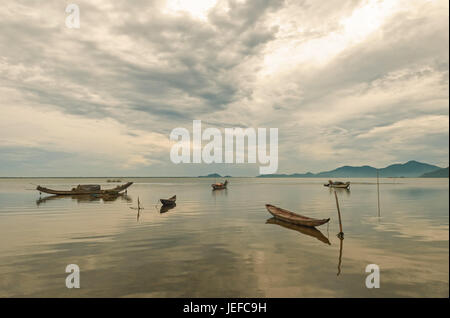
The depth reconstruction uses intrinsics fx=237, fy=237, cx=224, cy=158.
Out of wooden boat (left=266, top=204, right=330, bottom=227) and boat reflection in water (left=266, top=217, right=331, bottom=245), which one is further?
wooden boat (left=266, top=204, right=330, bottom=227)

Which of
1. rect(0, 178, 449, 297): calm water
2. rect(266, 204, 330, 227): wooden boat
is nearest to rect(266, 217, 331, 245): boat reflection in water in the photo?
rect(0, 178, 449, 297): calm water

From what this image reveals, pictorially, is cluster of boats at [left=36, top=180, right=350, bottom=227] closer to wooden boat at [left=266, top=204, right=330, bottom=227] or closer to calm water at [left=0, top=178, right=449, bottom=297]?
wooden boat at [left=266, top=204, right=330, bottom=227]

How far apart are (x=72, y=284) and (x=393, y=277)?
18395 millimetres

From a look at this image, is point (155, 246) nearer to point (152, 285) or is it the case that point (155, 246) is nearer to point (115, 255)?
point (115, 255)

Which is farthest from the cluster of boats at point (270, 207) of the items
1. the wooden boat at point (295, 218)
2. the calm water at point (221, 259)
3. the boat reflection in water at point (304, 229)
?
the calm water at point (221, 259)

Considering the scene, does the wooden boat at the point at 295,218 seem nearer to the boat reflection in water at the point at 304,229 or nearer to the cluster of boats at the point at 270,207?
the cluster of boats at the point at 270,207

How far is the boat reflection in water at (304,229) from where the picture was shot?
2317 centimetres

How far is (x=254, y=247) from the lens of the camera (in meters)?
20.2

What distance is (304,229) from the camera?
2720cm

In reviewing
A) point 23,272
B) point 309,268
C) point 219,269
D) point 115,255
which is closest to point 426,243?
point 309,268

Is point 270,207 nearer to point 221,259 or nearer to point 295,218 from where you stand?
point 295,218

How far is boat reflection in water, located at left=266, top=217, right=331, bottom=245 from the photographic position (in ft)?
76.0

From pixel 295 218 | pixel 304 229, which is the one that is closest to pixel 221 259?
pixel 304 229
